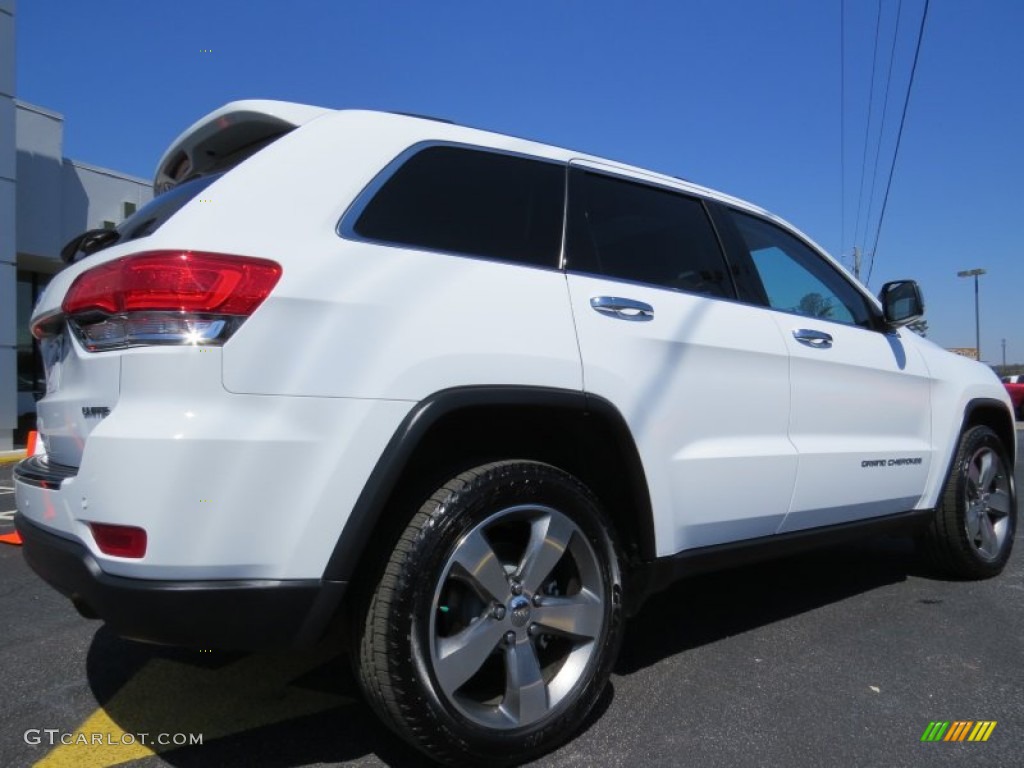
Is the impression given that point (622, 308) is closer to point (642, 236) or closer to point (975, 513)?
point (642, 236)

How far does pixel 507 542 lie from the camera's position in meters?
2.42

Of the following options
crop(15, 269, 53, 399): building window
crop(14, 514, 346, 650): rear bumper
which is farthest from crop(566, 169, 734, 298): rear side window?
crop(15, 269, 53, 399): building window

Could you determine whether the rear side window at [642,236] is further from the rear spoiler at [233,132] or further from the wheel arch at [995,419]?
the wheel arch at [995,419]

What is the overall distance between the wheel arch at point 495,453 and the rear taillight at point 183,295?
492 millimetres

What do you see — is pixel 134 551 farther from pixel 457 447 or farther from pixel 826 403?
pixel 826 403

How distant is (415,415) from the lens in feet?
6.60

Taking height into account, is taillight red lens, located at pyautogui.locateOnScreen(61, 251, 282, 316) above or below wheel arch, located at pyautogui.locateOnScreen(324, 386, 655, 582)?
above

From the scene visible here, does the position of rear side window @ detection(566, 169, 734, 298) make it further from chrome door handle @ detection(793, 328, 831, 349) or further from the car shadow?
the car shadow

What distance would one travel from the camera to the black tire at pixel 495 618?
1.99m

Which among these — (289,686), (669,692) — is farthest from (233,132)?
(669,692)

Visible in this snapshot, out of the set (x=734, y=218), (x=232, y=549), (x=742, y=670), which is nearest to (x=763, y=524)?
(x=742, y=670)

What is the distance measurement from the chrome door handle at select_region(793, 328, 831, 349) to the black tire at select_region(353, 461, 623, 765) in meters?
1.39

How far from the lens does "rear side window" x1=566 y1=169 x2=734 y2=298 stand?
2709 mm

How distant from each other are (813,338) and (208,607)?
263cm
